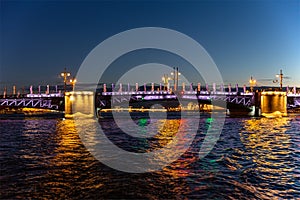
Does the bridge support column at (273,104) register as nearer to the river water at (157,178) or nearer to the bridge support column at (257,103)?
the bridge support column at (257,103)

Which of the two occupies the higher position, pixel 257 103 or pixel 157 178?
pixel 257 103

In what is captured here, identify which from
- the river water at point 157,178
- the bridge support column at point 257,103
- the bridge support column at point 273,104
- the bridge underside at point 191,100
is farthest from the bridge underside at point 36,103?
the river water at point 157,178

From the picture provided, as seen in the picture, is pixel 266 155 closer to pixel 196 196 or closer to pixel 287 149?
pixel 287 149

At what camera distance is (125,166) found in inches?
523

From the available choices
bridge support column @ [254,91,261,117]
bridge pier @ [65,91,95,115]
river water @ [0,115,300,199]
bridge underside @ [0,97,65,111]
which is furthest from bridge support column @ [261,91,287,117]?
river water @ [0,115,300,199]

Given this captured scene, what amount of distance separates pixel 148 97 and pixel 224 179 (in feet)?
211

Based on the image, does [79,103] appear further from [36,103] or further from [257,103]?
[257,103]

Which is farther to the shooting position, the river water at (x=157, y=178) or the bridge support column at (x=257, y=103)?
the bridge support column at (x=257, y=103)

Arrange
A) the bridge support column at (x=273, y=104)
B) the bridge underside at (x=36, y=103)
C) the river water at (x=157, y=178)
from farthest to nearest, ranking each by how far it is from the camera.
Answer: the bridge underside at (x=36, y=103), the bridge support column at (x=273, y=104), the river water at (x=157, y=178)

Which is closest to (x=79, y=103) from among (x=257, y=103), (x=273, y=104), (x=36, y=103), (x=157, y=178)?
(x=36, y=103)

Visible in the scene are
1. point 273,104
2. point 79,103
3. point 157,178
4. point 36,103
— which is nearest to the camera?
point 157,178

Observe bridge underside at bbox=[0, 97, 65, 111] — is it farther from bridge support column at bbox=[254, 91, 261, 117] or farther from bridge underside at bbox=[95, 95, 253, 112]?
bridge support column at bbox=[254, 91, 261, 117]

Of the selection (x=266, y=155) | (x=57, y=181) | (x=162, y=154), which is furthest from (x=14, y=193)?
(x=266, y=155)

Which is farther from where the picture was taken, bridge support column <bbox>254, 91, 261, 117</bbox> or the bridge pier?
bridge support column <bbox>254, 91, 261, 117</bbox>
